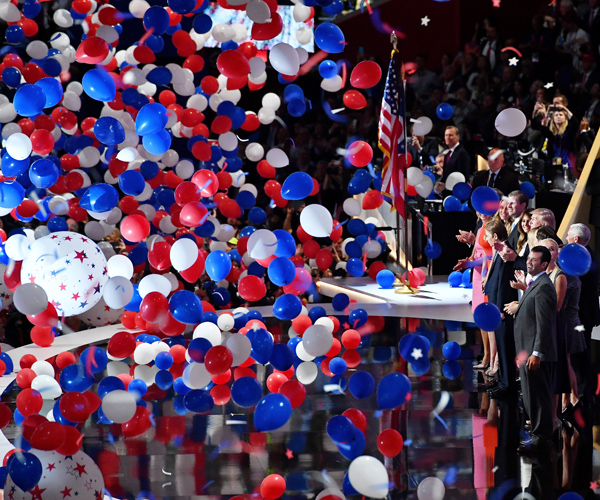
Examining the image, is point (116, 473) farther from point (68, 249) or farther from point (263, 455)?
point (68, 249)

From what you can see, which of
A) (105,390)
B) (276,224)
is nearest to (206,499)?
(105,390)

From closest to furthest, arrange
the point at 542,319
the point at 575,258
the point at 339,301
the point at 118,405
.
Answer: the point at 118,405
the point at 575,258
the point at 542,319
the point at 339,301

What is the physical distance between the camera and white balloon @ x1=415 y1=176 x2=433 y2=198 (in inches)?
325

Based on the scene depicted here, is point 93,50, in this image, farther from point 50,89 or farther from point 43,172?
point 43,172

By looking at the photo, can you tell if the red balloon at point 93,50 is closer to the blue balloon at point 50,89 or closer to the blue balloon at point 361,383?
the blue balloon at point 50,89

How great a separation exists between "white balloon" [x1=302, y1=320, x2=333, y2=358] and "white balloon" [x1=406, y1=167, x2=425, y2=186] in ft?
12.0

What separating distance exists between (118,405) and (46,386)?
50.6 inches

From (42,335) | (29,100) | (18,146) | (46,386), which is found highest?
(29,100)

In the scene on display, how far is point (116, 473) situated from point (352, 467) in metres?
1.39

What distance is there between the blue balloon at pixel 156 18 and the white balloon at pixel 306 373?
8.17 ft

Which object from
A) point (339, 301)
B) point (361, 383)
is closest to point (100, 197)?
point (361, 383)

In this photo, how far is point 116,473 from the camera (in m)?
4.04

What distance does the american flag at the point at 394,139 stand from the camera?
8.15 m

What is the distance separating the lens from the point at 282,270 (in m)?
5.27
